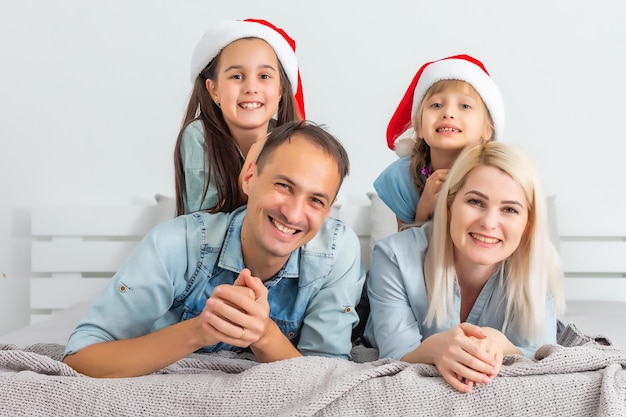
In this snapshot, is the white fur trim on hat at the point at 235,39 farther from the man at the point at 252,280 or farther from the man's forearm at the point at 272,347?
the man's forearm at the point at 272,347

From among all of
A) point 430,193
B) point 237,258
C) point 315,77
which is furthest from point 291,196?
point 315,77

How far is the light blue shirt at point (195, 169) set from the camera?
1.72 metres

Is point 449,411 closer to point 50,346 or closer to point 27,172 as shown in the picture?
point 50,346

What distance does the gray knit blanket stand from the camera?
108 cm

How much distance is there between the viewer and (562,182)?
2.78 meters

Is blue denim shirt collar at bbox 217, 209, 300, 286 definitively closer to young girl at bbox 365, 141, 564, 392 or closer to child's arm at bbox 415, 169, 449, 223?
young girl at bbox 365, 141, 564, 392

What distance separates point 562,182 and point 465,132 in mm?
1193

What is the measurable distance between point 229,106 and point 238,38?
7.5 inches

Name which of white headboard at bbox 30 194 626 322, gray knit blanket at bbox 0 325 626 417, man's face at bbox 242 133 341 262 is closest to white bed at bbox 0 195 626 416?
gray knit blanket at bbox 0 325 626 417

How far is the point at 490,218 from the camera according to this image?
4.58 feet

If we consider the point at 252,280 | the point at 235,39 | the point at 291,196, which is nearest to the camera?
the point at 252,280

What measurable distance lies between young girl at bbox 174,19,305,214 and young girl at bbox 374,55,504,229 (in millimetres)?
302

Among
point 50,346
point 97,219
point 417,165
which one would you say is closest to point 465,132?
point 417,165

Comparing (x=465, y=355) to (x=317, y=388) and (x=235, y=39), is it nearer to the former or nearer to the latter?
(x=317, y=388)
